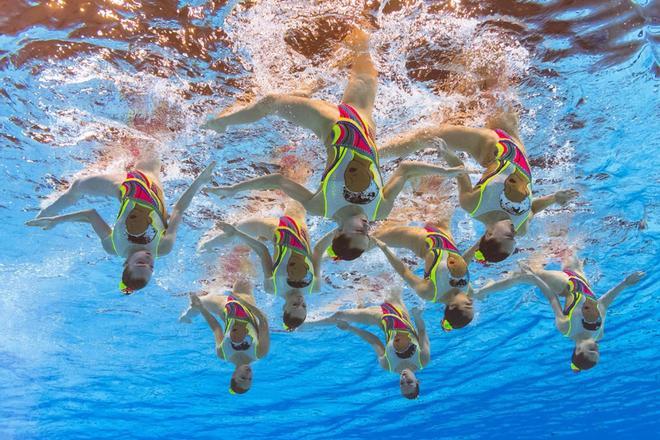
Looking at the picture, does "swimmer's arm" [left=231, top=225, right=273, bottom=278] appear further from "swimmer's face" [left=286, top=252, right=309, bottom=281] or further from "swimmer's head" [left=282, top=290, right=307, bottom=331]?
"swimmer's head" [left=282, top=290, right=307, bottom=331]

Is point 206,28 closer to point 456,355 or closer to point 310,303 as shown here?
point 310,303

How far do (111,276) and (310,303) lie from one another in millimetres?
6941

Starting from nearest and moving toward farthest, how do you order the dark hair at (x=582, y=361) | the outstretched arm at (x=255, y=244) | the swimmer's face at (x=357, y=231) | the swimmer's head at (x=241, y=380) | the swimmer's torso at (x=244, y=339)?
1. the swimmer's face at (x=357, y=231)
2. the outstretched arm at (x=255, y=244)
3. the swimmer's head at (x=241, y=380)
4. the swimmer's torso at (x=244, y=339)
5. the dark hair at (x=582, y=361)

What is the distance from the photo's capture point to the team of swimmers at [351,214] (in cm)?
748

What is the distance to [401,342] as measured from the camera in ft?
39.3

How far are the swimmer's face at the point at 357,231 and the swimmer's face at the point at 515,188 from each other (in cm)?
240

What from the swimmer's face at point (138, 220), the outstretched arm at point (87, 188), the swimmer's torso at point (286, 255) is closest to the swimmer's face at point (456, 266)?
the swimmer's torso at point (286, 255)

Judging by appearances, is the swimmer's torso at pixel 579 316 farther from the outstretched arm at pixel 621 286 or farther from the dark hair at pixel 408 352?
the dark hair at pixel 408 352

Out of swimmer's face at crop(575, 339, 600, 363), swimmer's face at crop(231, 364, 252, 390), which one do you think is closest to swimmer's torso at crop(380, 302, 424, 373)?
swimmer's face at crop(231, 364, 252, 390)

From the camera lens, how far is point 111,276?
1661cm

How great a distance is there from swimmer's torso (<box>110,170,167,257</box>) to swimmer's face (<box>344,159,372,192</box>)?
329 centimetres

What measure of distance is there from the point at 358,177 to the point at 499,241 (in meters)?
2.63

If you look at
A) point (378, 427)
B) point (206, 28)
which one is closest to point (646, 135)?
point (206, 28)

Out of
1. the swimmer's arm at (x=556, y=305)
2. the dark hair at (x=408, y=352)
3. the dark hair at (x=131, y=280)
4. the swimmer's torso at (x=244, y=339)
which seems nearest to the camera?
the dark hair at (x=131, y=280)
